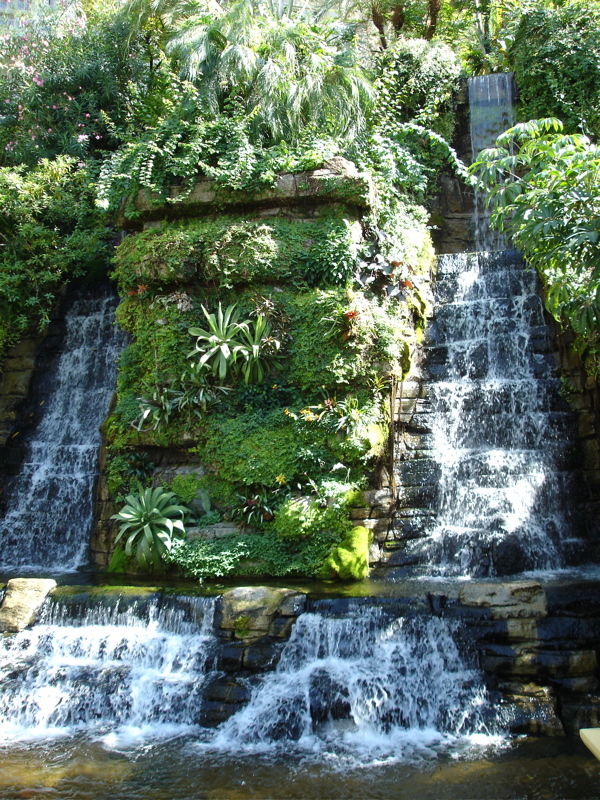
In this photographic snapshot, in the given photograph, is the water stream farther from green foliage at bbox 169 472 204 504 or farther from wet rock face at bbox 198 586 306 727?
green foliage at bbox 169 472 204 504

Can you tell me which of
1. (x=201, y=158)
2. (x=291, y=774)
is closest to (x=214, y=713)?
(x=291, y=774)

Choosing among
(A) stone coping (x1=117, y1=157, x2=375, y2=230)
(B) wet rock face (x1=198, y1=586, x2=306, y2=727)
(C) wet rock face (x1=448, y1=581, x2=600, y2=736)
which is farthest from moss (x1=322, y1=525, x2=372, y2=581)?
(A) stone coping (x1=117, y1=157, x2=375, y2=230)

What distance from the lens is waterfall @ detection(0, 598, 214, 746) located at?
6.26 meters

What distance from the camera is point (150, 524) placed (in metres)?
8.97

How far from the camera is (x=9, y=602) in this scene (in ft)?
24.0

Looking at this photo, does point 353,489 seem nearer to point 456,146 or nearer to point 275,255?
point 275,255

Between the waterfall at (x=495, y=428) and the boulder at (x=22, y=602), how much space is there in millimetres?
4880

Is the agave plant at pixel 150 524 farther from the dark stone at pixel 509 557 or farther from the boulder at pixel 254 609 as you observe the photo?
the dark stone at pixel 509 557

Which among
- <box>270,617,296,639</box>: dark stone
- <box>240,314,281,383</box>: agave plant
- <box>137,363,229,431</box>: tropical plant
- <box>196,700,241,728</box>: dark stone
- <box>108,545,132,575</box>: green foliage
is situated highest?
<box>240,314,281,383</box>: agave plant

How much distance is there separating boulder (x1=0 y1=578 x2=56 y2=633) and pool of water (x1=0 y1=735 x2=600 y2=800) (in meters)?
1.64

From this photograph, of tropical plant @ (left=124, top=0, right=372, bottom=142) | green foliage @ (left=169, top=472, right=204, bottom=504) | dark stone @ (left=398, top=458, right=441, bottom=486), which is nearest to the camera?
green foliage @ (left=169, top=472, right=204, bottom=504)

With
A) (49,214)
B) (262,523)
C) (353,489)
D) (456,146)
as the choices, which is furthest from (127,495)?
(456,146)

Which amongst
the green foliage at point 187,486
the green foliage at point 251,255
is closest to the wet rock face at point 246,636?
the green foliage at point 187,486

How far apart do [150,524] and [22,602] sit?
6.85ft
